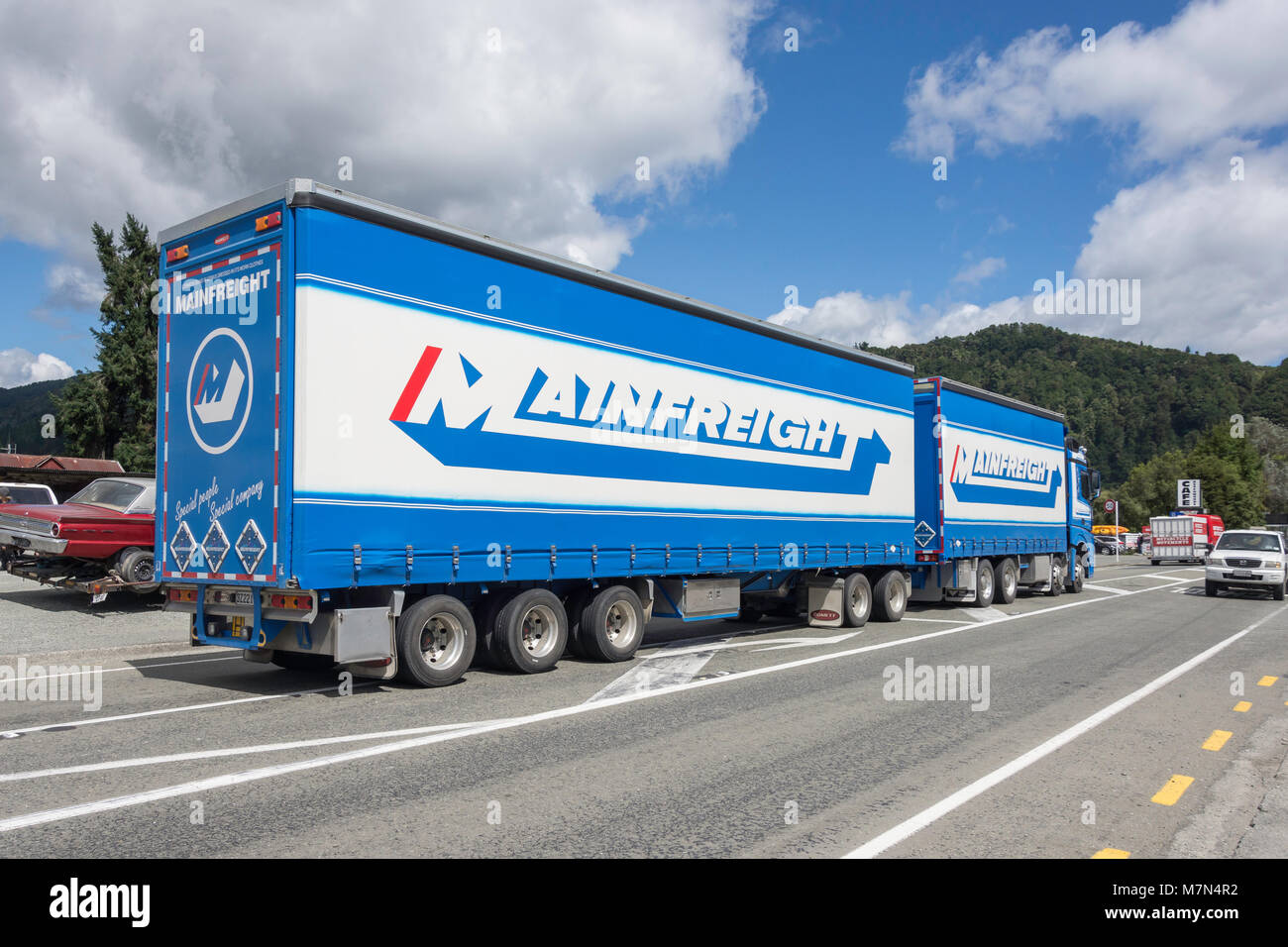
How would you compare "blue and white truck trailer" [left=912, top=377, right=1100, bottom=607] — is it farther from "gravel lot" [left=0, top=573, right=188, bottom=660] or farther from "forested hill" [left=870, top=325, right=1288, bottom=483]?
"forested hill" [left=870, top=325, right=1288, bottom=483]

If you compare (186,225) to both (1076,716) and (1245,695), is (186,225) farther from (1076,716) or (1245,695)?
(1245,695)

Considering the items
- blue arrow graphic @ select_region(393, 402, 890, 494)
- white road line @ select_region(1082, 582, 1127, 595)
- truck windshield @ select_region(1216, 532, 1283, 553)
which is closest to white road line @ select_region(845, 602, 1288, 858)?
blue arrow graphic @ select_region(393, 402, 890, 494)

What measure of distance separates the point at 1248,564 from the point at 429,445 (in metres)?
22.5

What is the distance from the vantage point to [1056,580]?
2392cm

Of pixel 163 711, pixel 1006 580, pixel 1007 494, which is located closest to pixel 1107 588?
pixel 1006 580

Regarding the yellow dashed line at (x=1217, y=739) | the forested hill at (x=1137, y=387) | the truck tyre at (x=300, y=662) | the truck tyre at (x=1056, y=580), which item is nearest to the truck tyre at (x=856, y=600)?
the yellow dashed line at (x=1217, y=739)

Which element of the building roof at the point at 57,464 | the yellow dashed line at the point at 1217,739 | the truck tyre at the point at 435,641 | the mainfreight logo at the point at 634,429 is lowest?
the yellow dashed line at the point at 1217,739

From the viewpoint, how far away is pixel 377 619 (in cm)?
810

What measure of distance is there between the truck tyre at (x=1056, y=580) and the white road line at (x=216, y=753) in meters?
20.2

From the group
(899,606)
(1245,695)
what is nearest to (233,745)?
→ (1245,695)

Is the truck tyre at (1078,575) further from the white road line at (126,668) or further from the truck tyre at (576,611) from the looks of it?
the white road line at (126,668)

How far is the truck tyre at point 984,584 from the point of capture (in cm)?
1939

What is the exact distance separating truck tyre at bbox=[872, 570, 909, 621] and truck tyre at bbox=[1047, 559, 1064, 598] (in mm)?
8924

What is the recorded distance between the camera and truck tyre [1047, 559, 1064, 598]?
2362 cm
